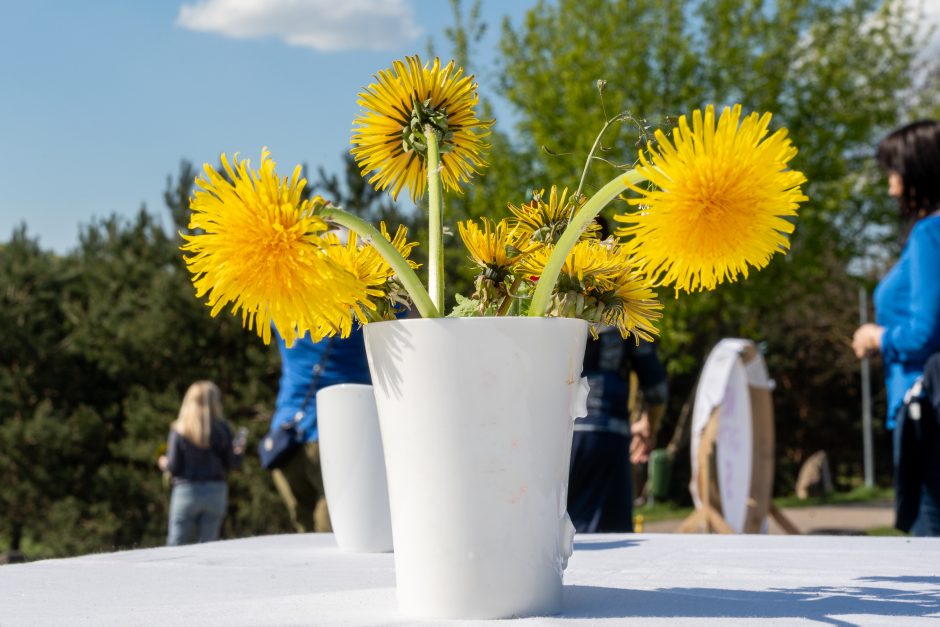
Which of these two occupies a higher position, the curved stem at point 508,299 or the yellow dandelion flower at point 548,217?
the yellow dandelion flower at point 548,217

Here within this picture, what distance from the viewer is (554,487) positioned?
1068 millimetres

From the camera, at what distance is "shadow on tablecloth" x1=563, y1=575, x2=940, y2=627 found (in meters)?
1.07

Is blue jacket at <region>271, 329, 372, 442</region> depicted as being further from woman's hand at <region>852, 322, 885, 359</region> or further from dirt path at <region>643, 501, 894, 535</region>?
dirt path at <region>643, 501, 894, 535</region>

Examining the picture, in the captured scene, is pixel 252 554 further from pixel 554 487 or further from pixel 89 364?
pixel 89 364

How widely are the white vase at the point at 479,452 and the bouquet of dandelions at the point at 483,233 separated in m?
0.06

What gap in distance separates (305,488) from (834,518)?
33.8 feet

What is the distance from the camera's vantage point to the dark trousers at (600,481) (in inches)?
163

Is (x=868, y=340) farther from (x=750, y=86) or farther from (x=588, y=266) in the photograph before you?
(x=750, y=86)

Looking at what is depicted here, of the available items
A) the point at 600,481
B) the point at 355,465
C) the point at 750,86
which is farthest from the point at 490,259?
the point at 750,86

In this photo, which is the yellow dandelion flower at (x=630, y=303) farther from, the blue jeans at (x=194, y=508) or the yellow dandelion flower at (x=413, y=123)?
the blue jeans at (x=194, y=508)

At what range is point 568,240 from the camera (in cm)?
105

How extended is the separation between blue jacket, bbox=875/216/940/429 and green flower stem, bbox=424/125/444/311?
7.05 ft

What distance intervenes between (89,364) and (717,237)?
10864 mm

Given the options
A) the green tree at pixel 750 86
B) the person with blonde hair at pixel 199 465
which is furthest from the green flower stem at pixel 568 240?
the green tree at pixel 750 86
